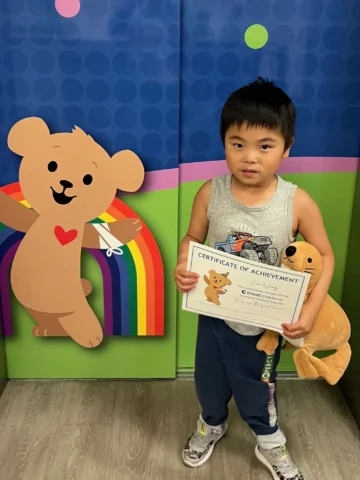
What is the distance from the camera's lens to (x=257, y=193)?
143 centimetres

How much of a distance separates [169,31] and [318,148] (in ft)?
1.86

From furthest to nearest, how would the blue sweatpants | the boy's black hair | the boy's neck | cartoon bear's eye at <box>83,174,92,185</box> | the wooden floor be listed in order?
cartoon bear's eye at <box>83,174,92,185</box> < the wooden floor < the blue sweatpants < the boy's neck < the boy's black hair

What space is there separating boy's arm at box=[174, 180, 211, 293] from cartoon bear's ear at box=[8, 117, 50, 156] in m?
0.54

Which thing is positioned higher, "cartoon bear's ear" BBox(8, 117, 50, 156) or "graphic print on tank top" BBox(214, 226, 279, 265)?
"cartoon bear's ear" BBox(8, 117, 50, 156)

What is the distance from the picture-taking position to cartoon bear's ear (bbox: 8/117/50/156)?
173cm

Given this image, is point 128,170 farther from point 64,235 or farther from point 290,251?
point 290,251

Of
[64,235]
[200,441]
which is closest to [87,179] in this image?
[64,235]

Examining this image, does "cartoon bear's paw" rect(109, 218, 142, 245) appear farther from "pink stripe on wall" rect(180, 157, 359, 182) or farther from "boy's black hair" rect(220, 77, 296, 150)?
"boy's black hair" rect(220, 77, 296, 150)

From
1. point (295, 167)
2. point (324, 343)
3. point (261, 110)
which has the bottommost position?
point (324, 343)

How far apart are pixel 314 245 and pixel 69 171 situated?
2.53 ft

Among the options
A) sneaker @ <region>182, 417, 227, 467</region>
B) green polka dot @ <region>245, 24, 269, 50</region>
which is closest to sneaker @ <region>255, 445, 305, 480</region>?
sneaker @ <region>182, 417, 227, 467</region>

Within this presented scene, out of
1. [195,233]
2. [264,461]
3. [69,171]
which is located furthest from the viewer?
[69,171]

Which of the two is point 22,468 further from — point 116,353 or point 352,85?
point 352,85

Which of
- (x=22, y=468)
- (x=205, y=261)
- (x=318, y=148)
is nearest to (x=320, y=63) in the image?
(x=318, y=148)
